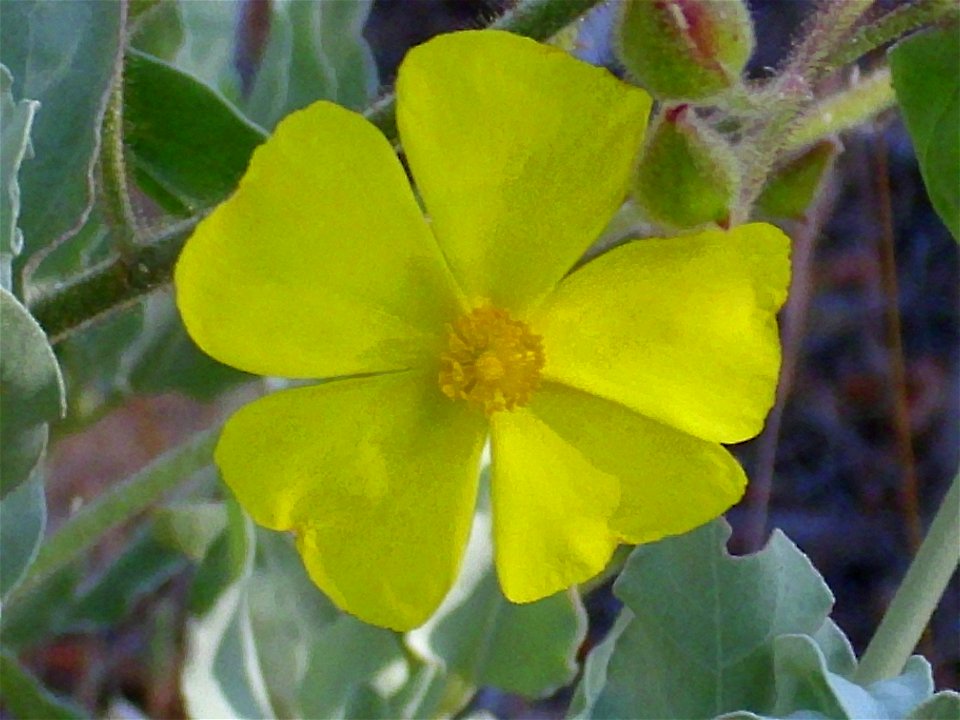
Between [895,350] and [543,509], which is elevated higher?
[543,509]

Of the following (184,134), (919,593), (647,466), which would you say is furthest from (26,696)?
(919,593)

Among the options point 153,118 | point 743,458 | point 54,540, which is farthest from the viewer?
point 743,458

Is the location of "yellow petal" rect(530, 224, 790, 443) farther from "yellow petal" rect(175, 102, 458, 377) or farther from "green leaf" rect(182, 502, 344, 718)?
"green leaf" rect(182, 502, 344, 718)

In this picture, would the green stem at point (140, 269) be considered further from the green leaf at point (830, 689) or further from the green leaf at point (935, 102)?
the green leaf at point (830, 689)

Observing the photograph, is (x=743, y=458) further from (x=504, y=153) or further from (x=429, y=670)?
(x=504, y=153)

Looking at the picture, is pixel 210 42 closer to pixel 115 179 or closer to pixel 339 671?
pixel 115 179

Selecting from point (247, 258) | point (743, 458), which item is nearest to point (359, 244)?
point (247, 258)
